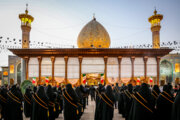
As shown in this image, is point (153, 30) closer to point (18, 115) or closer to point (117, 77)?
point (117, 77)

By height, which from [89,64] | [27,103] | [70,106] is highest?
[89,64]

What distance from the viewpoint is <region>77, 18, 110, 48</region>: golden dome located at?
24.9 metres

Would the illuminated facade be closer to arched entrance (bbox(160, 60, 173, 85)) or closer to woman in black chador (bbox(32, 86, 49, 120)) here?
arched entrance (bbox(160, 60, 173, 85))

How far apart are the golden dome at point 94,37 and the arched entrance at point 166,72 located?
19.5 meters

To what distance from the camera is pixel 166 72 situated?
37.6m

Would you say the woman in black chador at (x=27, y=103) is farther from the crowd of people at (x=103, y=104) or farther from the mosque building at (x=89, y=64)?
the mosque building at (x=89, y=64)

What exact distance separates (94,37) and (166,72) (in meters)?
22.8

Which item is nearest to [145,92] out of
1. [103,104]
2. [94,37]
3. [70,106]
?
[103,104]

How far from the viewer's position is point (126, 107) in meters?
8.69

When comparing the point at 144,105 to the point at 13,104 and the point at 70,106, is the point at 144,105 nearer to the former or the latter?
the point at 70,106

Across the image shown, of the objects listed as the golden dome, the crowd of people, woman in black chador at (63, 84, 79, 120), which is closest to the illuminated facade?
the golden dome

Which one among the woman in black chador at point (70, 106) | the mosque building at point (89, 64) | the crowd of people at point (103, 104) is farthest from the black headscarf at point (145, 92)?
the mosque building at point (89, 64)

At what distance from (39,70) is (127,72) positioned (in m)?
11.8

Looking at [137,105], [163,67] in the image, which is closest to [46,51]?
[137,105]
